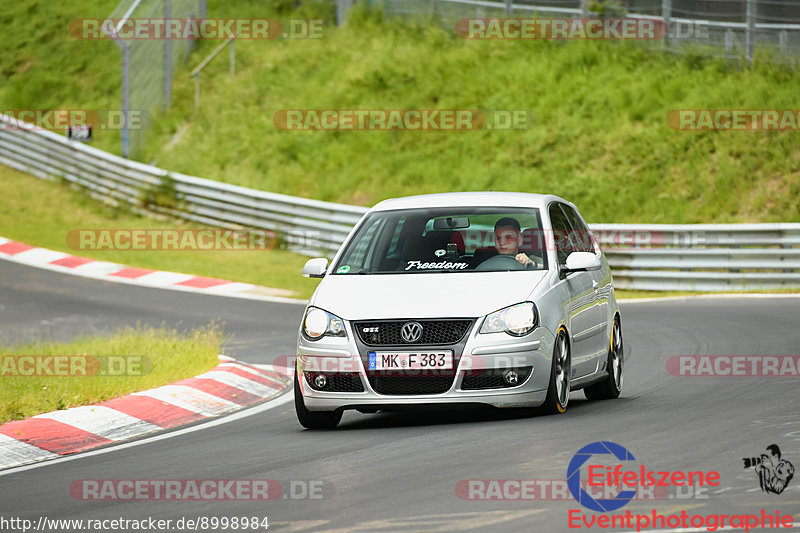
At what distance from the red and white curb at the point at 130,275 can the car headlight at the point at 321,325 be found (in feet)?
39.1

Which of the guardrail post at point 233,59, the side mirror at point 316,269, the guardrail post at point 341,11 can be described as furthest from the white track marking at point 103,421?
the guardrail post at point 341,11

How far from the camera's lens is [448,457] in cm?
776

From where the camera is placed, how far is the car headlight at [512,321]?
8922 millimetres

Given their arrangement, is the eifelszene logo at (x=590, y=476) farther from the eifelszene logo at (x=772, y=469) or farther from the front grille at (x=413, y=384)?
the front grille at (x=413, y=384)

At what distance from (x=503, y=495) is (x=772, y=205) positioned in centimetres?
1904

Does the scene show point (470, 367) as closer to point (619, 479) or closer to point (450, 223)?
point (450, 223)

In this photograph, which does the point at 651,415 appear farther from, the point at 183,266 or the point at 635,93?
the point at 635,93

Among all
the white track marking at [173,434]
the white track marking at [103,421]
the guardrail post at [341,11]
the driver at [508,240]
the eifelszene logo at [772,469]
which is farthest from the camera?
the guardrail post at [341,11]

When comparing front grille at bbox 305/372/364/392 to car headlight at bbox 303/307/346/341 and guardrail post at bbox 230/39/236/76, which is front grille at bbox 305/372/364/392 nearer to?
car headlight at bbox 303/307/346/341

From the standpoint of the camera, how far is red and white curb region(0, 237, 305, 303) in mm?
22125

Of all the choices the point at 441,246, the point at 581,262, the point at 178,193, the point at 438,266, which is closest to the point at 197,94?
the point at 178,193

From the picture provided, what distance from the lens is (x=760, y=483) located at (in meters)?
6.71

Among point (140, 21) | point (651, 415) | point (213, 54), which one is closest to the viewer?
point (651, 415)

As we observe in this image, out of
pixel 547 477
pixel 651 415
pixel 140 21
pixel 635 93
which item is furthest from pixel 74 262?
pixel 547 477
